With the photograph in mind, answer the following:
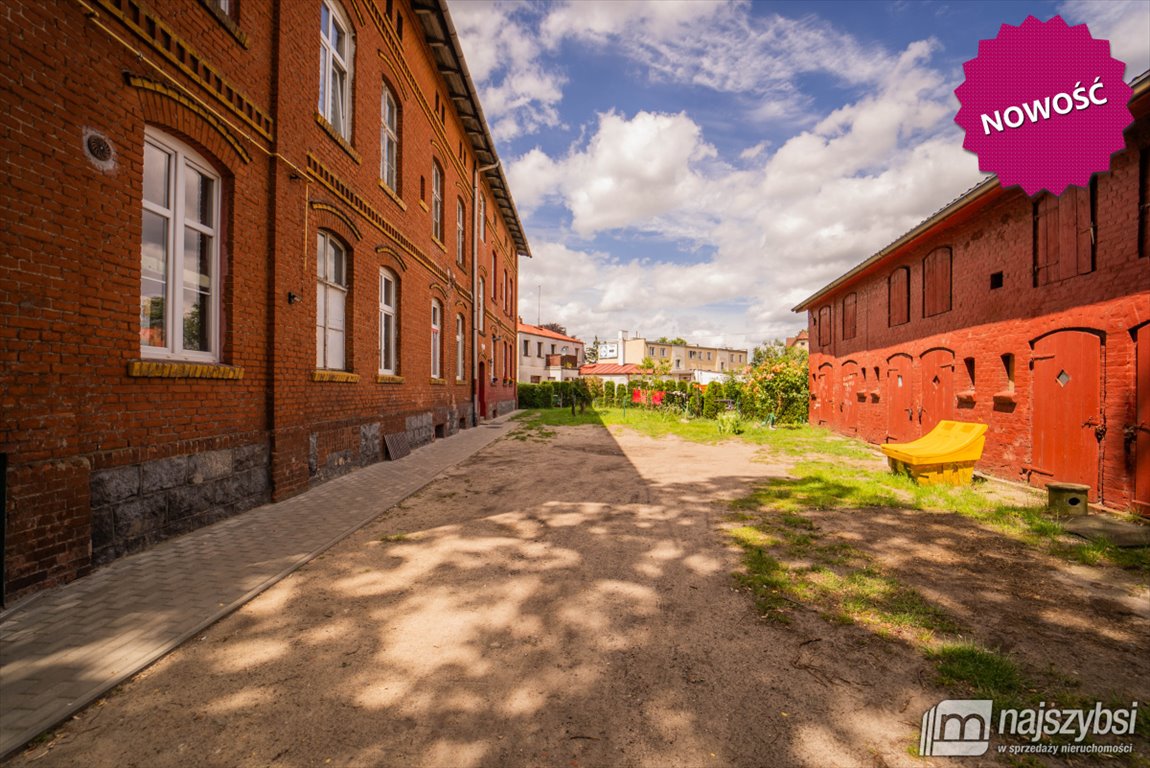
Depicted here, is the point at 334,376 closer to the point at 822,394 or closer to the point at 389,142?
the point at 389,142

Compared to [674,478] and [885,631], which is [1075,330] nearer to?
[674,478]

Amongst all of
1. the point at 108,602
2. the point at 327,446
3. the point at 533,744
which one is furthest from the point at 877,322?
→ the point at 108,602

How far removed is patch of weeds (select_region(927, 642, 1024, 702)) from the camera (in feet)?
8.65

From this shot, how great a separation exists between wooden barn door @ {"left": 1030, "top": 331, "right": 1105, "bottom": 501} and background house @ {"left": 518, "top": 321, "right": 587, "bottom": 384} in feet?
130

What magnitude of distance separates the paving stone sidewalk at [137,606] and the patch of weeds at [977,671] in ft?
14.9

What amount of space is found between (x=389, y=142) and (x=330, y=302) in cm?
457

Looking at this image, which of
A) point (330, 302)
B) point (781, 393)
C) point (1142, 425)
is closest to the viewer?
point (1142, 425)

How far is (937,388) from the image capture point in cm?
1077

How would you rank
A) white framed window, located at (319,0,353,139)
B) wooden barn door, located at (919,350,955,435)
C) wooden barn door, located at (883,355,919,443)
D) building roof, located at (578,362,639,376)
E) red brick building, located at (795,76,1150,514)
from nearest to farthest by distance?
red brick building, located at (795,76,1150,514) → white framed window, located at (319,0,353,139) → wooden barn door, located at (919,350,955,435) → wooden barn door, located at (883,355,919,443) → building roof, located at (578,362,639,376)

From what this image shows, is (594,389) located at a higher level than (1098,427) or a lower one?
higher

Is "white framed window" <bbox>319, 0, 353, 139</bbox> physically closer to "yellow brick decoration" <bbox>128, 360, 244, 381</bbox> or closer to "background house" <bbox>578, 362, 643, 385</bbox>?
"yellow brick decoration" <bbox>128, 360, 244, 381</bbox>

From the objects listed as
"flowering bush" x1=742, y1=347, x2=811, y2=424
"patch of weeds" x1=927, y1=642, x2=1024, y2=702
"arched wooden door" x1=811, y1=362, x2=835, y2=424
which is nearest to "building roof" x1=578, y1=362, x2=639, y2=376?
"flowering bush" x1=742, y1=347, x2=811, y2=424

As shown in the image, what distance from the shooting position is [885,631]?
3.26 metres

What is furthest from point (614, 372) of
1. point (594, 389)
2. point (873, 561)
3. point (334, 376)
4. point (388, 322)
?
point (873, 561)
